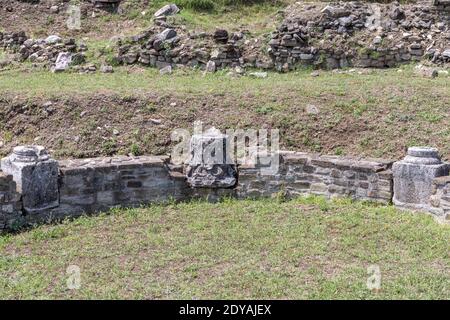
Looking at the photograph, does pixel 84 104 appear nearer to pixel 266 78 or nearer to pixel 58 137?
pixel 58 137

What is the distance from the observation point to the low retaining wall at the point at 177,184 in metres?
8.52

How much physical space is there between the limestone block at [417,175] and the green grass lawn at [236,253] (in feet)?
0.89

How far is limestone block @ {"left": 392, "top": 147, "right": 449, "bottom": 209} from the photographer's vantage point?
844cm

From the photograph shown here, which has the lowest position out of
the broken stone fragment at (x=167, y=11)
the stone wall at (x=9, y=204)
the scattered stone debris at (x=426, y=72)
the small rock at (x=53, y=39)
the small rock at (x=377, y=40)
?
the stone wall at (x=9, y=204)

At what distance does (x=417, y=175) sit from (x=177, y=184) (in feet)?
10.7

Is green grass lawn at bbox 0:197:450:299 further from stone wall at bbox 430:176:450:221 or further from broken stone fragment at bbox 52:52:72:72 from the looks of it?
broken stone fragment at bbox 52:52:72:72

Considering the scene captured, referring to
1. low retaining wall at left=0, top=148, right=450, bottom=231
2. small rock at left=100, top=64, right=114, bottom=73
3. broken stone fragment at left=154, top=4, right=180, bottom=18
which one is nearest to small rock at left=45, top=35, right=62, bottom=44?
small rock at left=100, top=64, right=114, bottom=73

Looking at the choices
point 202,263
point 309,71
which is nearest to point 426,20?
point 309,71

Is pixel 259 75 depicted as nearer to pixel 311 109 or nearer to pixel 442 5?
pixel 311 109

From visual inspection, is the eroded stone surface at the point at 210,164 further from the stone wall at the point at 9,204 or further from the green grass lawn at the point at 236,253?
the stone wall at the point at 9,204

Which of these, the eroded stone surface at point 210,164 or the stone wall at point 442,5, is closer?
the eroded stone surface at point 210,164

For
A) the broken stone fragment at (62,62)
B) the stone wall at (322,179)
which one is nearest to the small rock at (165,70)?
the broken stone fragment at (62,62)

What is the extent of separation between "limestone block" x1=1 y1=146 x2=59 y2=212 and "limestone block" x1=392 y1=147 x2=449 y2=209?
4464mm

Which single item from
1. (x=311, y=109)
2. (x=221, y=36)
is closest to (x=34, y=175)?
(x=311, y=109)
